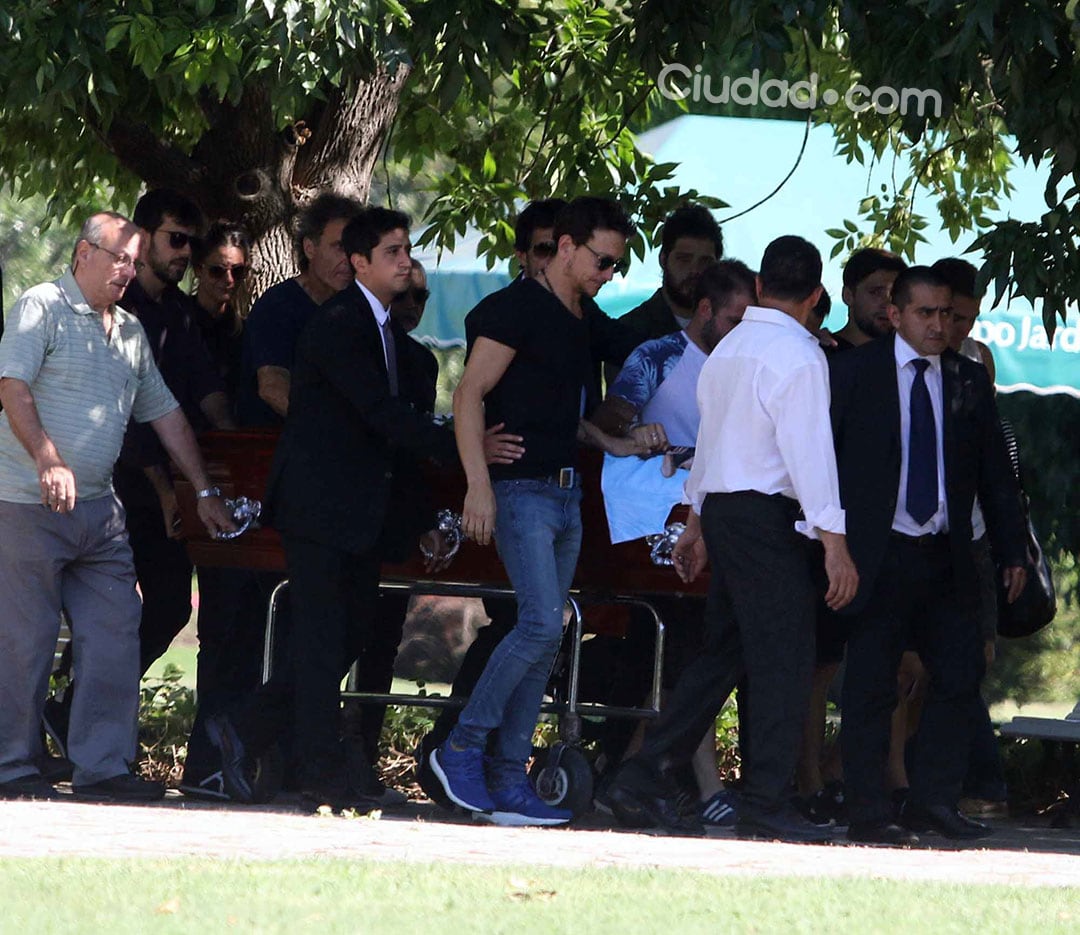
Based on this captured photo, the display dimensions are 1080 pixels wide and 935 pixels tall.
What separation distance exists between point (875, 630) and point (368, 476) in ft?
6.01

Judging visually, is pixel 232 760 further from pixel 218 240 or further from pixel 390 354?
pixel 218 240

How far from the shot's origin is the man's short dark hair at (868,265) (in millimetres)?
8961

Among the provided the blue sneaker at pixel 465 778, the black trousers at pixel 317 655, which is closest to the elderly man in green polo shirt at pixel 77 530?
the black trousers at pixel 317 655

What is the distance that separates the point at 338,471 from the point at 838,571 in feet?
5.69

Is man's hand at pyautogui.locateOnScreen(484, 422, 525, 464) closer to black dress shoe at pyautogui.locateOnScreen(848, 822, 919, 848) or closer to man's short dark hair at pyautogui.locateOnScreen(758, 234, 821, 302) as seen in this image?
man's short dark hair at pyautogui.locateOnScreen(758, 234, 821, 302)

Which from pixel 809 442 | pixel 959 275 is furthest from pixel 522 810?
pixel 959 275

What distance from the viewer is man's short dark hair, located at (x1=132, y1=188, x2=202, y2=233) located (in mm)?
8781

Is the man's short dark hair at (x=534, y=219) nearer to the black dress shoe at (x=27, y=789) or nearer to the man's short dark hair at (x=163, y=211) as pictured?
the man's short dark hair at (x=163, y=211)

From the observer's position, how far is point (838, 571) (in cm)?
747

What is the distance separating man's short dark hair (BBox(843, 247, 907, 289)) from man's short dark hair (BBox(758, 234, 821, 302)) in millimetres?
1238

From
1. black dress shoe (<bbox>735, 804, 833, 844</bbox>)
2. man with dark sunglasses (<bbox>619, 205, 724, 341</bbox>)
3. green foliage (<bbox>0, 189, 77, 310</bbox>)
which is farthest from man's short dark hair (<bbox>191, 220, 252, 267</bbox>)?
green foliage (<bbox>0, 189, 77, 310</bbox>)

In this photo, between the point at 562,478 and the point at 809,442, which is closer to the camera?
the point at 809,442

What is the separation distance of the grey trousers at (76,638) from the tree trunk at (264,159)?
8.81ft

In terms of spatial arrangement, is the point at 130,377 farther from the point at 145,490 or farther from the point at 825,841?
the point at 825,841
